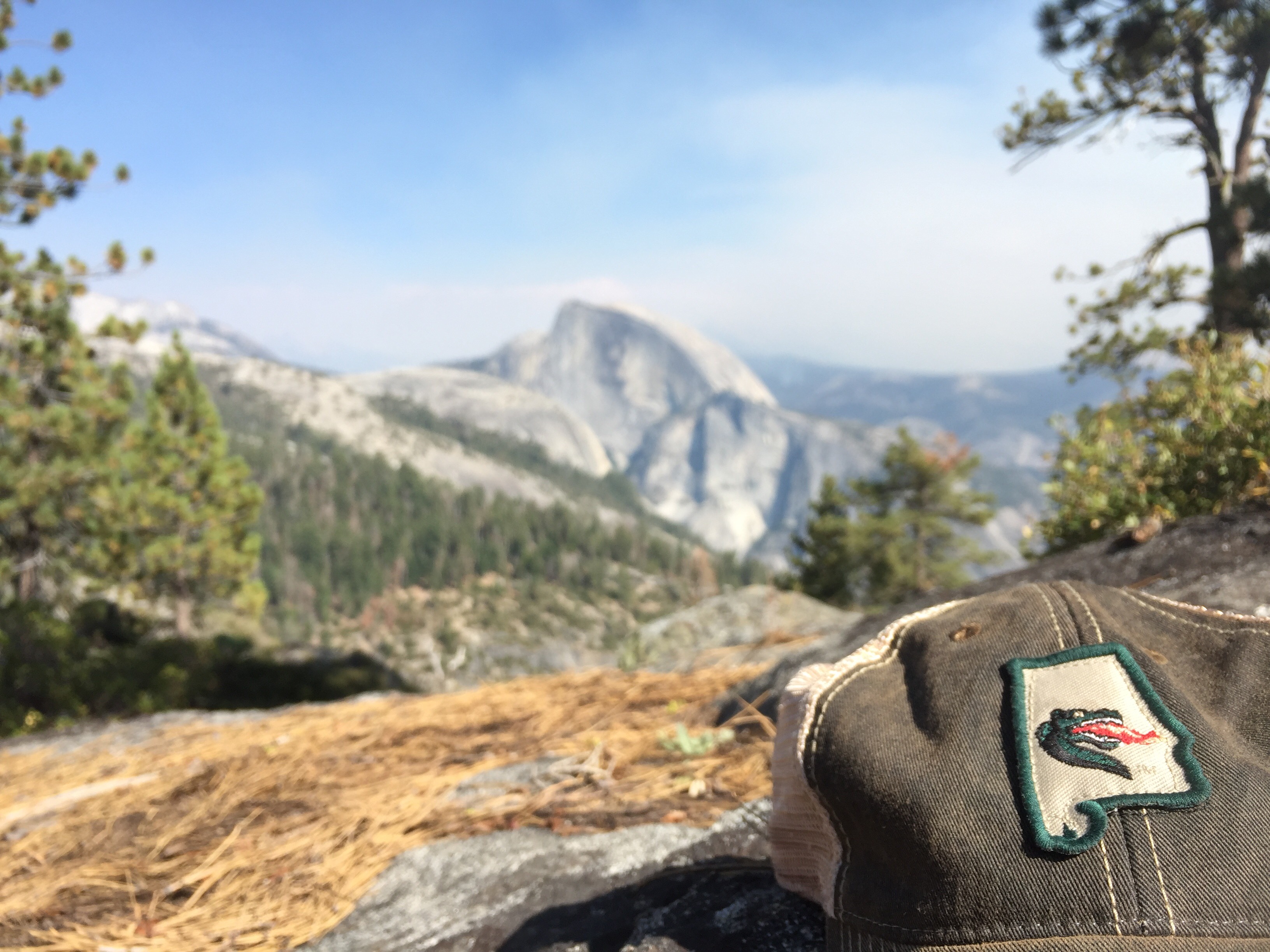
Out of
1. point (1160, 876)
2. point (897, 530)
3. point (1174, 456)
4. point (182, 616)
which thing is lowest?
point (182, 616)

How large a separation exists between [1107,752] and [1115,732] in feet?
0.13

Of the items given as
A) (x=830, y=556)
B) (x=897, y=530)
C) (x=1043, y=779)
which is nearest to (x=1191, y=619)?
(x=1043, y=779)

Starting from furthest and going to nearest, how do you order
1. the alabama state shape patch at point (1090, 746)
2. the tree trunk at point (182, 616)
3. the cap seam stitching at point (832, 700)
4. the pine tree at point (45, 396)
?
1. the tree trunk at point (182, 616)
2. the pine tree at point (45, 396)
3. the cap seam stitching at point (832, 700)
4. the alabama state shape patch at point (1090, 746)

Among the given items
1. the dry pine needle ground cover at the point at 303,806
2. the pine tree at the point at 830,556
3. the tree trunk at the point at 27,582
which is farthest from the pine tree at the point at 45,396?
the pine tree at the point at 830,556

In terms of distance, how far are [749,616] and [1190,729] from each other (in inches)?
349

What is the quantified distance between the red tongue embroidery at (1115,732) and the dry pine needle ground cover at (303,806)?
4.12 ft

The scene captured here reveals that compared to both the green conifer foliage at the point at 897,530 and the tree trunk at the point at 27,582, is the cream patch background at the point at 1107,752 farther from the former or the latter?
the green conifer foliage at the point at 897,530

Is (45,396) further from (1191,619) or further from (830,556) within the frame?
(830,556)

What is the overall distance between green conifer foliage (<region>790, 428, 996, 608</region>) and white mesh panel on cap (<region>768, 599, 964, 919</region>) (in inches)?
1078

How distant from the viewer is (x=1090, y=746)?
3.73 feet

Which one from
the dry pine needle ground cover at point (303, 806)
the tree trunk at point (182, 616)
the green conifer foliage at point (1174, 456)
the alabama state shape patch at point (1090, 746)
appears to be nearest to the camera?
the alabama state shape patch at point (1090, 746)

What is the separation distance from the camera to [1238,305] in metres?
8.41

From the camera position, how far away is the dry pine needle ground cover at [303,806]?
202 cm

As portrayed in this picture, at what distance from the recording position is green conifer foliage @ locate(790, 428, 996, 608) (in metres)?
29.0
